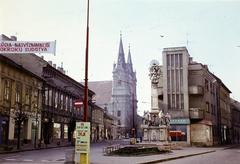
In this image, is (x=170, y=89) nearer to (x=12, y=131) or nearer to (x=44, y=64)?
(x=44, y=64)

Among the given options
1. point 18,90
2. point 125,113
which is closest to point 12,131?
point 18,90

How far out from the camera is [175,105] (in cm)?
6450

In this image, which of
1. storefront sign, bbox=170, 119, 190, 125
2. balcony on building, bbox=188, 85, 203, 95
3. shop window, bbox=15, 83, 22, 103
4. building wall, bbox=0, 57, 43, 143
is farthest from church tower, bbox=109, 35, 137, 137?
shop window, bbox=15, 83, 22, 103

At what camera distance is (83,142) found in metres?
17.6

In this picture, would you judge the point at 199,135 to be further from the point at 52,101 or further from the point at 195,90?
the point at 52,101

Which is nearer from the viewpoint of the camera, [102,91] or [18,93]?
[18,93]

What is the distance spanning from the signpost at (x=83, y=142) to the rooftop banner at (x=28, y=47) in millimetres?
3743

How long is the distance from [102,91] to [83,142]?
5971 inches

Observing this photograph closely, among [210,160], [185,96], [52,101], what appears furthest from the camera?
[185,96]

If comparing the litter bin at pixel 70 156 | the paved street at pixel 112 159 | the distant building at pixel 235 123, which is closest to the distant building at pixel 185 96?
the paved street at pixel 112 159

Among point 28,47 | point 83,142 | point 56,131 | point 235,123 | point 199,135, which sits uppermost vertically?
point 28,47

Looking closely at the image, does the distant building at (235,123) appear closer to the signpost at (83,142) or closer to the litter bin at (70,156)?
the litter bin at (70,156)

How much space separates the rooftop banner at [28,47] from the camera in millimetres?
16703

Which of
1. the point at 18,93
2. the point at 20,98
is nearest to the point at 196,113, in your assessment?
the point at 20,98
